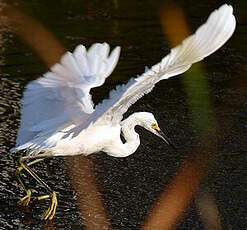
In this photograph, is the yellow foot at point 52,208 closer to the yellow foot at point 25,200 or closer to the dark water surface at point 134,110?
the dark water surface at point 134,110

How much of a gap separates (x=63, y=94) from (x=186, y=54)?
135cm

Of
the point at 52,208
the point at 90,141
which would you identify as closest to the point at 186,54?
the point at 90,141

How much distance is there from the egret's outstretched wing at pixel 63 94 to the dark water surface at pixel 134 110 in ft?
2.00

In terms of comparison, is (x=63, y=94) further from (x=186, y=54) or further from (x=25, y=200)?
(x=186, y=54)

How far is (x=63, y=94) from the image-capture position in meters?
5.73

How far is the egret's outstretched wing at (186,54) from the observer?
4.45 m

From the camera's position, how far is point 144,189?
6.19m

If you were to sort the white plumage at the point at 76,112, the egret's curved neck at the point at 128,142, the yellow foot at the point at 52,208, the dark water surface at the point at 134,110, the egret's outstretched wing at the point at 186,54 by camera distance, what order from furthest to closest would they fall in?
the egret's curved neck at the point at 128,142, the dark water surface at the point at 134,110, the yellow foot at the point at 52,208, the white plumage at the point at 76,112, the egret's outstretched wing at the point at 186,54

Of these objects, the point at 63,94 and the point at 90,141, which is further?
the point at 90,141

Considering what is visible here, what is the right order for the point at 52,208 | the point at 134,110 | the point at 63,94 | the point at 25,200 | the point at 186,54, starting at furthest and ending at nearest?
the point at 134,110
the point at 25,200
the point at 63,94
the point at 52,208
the point at 186,54

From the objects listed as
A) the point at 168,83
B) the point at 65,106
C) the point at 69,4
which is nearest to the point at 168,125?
the point at 168,83

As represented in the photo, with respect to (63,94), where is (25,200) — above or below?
below

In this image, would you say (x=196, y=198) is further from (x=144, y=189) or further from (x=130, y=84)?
(x=130, y=84)

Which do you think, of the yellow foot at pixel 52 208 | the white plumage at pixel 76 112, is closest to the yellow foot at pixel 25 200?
the yellow foot at pixel 52 208
